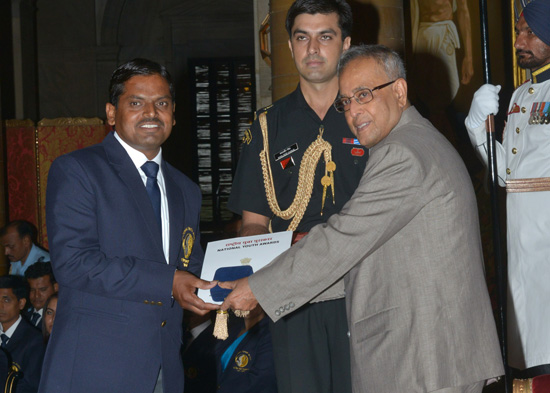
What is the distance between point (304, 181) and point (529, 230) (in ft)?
3.97

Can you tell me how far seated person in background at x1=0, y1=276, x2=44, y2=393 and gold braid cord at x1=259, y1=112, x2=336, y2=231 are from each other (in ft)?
7.90

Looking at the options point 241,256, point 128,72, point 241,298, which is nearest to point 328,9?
point 128,72

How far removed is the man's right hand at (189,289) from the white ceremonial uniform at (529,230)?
1651mm

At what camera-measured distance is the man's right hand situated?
2842 millimetres

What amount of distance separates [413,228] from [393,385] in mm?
485

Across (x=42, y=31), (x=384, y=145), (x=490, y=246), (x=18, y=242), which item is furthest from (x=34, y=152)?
(x=384, y=145)

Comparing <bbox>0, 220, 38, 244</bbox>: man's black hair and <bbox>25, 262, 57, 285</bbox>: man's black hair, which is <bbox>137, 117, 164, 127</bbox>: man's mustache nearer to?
A: <bbox>25, 262, 57, 285</bbox>: man's black hair

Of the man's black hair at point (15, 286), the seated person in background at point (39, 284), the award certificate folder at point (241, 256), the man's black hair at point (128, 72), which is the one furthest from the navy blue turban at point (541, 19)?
the seated person in background at point (39, 284)

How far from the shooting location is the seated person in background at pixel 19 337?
5.02 meters

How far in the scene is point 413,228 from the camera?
251 cm

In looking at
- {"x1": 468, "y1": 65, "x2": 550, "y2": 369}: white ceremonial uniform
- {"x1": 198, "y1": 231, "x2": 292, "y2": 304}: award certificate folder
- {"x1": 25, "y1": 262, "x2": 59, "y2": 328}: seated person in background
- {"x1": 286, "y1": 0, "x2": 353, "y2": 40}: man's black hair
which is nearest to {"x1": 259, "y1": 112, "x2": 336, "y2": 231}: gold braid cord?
{"x1": 198, "y1": 231, "x2": 292, "y2": 304}: award certificate folder

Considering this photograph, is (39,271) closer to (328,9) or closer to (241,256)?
(241,256)

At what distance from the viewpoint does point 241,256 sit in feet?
9.82

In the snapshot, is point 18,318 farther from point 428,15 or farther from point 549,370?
point 428,15
